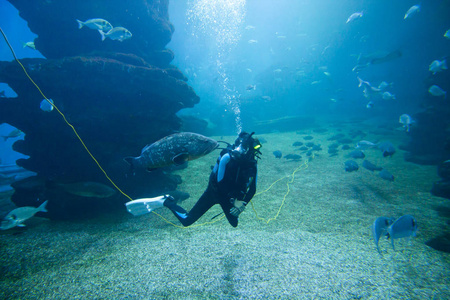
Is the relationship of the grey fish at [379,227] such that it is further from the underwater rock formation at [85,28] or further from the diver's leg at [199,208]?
the underwater rock formation at [85,28]

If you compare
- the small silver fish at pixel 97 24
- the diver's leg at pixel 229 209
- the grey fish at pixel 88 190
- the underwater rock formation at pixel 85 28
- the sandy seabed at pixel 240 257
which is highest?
the underwater rock formation at pixel 85 28

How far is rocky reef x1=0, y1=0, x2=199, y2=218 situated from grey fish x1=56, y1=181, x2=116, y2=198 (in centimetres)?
16

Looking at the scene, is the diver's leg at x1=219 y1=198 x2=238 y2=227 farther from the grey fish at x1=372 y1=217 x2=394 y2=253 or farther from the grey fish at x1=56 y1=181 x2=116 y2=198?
the grey fish at x1=56 y1=181 x2=116 y2=198

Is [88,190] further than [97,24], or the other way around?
[97,24]

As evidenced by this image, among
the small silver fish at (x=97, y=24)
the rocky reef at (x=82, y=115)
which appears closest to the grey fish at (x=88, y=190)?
the rocky reef at (x=82, y=115)

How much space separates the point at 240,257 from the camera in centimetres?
335

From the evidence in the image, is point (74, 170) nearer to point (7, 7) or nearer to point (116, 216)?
point (116, 216)

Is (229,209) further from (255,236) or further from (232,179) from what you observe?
(255,236)

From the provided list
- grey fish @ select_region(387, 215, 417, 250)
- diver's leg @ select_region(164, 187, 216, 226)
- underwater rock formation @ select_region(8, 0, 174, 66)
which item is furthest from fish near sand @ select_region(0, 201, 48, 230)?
underwater rock formation @ select_region(8, 0, 174, 66)

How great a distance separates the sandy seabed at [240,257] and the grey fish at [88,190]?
2.53 ft

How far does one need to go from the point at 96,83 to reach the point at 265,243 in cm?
841

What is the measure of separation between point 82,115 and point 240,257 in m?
7.41

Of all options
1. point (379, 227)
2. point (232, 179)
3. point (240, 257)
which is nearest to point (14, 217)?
point (232, 179)

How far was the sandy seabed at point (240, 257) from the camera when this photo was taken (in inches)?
102
